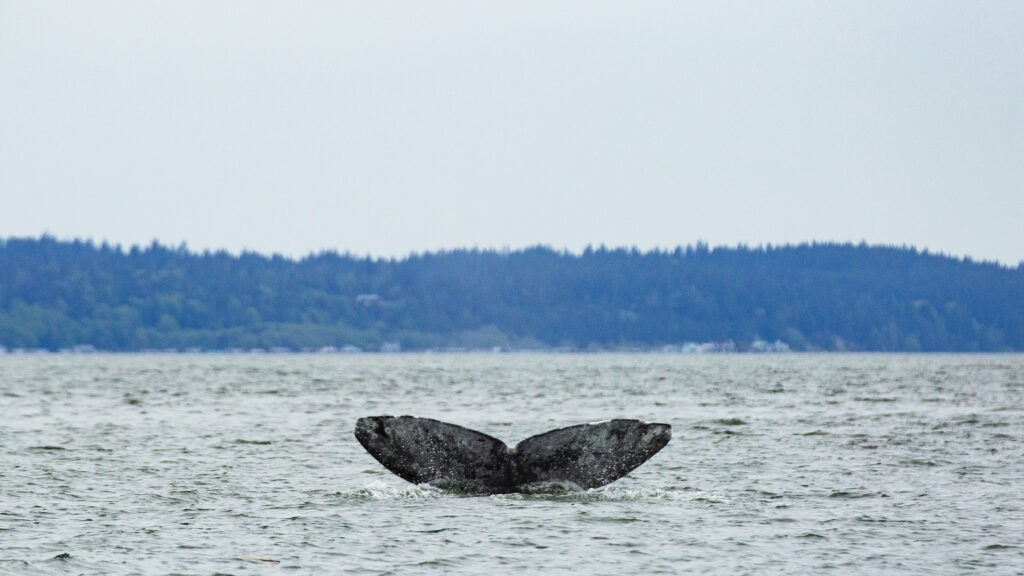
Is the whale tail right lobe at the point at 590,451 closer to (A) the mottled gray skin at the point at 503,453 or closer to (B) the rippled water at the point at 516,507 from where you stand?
(A) the mottled gray skin at the point at 503,453

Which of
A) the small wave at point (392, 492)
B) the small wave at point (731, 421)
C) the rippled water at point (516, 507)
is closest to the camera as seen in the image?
the rippled water at point (516, 507)

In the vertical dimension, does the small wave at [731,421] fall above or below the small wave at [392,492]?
above

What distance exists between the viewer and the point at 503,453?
20.9 meters

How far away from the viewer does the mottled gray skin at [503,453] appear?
20.1 metres

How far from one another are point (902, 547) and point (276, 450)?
17.0 metres

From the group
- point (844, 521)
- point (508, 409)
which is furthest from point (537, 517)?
point (508, 409)

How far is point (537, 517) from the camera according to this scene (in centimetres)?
1873

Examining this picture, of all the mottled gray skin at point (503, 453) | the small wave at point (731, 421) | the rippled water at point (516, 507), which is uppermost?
the mottled gray skin at point (503, 453)

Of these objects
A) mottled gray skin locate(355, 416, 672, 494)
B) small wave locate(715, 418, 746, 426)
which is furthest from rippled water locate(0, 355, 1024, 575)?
small wave locate(715, 418, 746, 426)

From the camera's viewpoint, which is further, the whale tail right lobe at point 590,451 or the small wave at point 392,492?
the small wave at point 392,492

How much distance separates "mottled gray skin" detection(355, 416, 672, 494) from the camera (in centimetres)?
2009

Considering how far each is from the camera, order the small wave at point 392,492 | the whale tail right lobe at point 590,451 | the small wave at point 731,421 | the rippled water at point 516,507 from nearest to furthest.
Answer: the rippled water at point 516,507 < the whale tail right lobe at point 590,451 < the small wave at point 392,492 < the small wave at point 731,421

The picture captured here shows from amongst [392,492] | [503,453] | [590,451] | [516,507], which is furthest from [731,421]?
[516,507]

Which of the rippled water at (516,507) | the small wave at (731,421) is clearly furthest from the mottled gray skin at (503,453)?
the small wave at (731,421)
